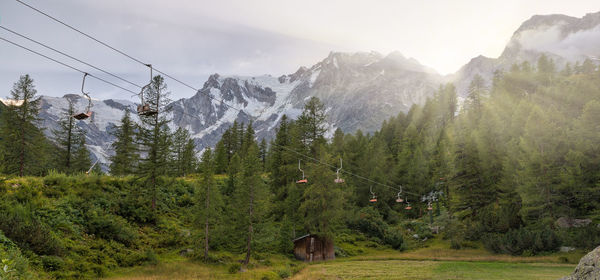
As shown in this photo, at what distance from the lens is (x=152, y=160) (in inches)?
1438

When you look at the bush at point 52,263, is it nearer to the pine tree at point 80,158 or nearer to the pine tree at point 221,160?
the pine tree at point 80,158

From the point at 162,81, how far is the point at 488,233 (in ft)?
137

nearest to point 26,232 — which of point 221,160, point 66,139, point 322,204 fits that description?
point 322,204

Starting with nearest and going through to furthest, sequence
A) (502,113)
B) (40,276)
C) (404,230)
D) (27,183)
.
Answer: (40,276), (27,183), (404,230), (502,113)

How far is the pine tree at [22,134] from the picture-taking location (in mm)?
39250

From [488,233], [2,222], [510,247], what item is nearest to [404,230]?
[488,233]

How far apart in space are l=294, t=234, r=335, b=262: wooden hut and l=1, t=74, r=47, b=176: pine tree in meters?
33.2

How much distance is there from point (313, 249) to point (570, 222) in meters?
26.7

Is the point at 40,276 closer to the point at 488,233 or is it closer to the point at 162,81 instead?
the point at 162,81

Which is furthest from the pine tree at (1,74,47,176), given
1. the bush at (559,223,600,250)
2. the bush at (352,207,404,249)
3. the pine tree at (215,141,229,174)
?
the bush at (559,223,600,250)

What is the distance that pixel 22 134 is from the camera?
3959 cm

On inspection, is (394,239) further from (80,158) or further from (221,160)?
(80,158)

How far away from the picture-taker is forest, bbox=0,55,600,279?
86.8 feet

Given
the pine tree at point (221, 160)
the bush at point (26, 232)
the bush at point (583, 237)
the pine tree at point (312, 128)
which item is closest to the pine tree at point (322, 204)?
the pine tree at point (312, 128)
